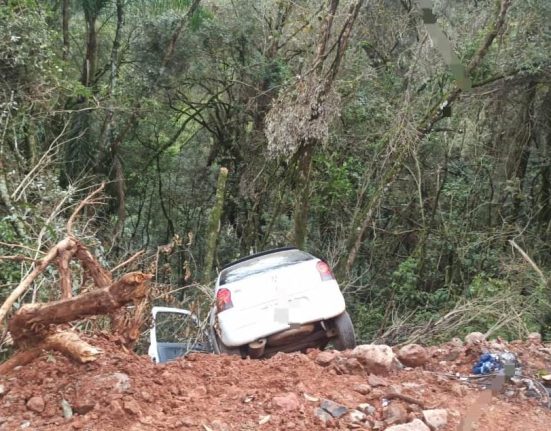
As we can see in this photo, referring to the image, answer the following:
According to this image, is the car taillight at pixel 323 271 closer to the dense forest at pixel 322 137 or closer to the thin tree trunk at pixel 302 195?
the dense forest at pixel 322 137

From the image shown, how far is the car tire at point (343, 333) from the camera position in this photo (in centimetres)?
667

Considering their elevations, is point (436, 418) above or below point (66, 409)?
below

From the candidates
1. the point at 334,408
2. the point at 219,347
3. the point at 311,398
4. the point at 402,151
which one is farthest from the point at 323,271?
the point at 402,151

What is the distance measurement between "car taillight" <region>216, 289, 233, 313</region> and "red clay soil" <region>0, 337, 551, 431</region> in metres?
1.95

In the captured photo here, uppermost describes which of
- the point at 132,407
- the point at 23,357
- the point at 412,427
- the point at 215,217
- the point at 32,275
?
the point at 32,275

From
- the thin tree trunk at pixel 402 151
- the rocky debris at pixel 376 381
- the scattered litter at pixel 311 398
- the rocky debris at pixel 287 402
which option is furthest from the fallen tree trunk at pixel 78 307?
the thin tree trunk at pixel 402 151

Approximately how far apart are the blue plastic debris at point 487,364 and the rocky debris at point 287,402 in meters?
1.73

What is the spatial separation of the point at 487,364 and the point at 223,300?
2.90 meters

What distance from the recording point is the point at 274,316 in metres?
6.55

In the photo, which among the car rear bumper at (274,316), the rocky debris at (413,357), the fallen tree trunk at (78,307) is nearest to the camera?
the fallen tree trunk at (78,307)

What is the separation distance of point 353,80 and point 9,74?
6133 mm

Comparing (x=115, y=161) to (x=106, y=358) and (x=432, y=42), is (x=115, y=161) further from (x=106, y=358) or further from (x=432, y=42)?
(x=106, y=358)

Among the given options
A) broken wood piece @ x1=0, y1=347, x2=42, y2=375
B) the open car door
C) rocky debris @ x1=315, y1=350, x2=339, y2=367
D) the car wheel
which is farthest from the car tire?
broken wood piece @ x1=0, y1=347, x2=42, y2=375

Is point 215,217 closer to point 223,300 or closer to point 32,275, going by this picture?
point 223,300
